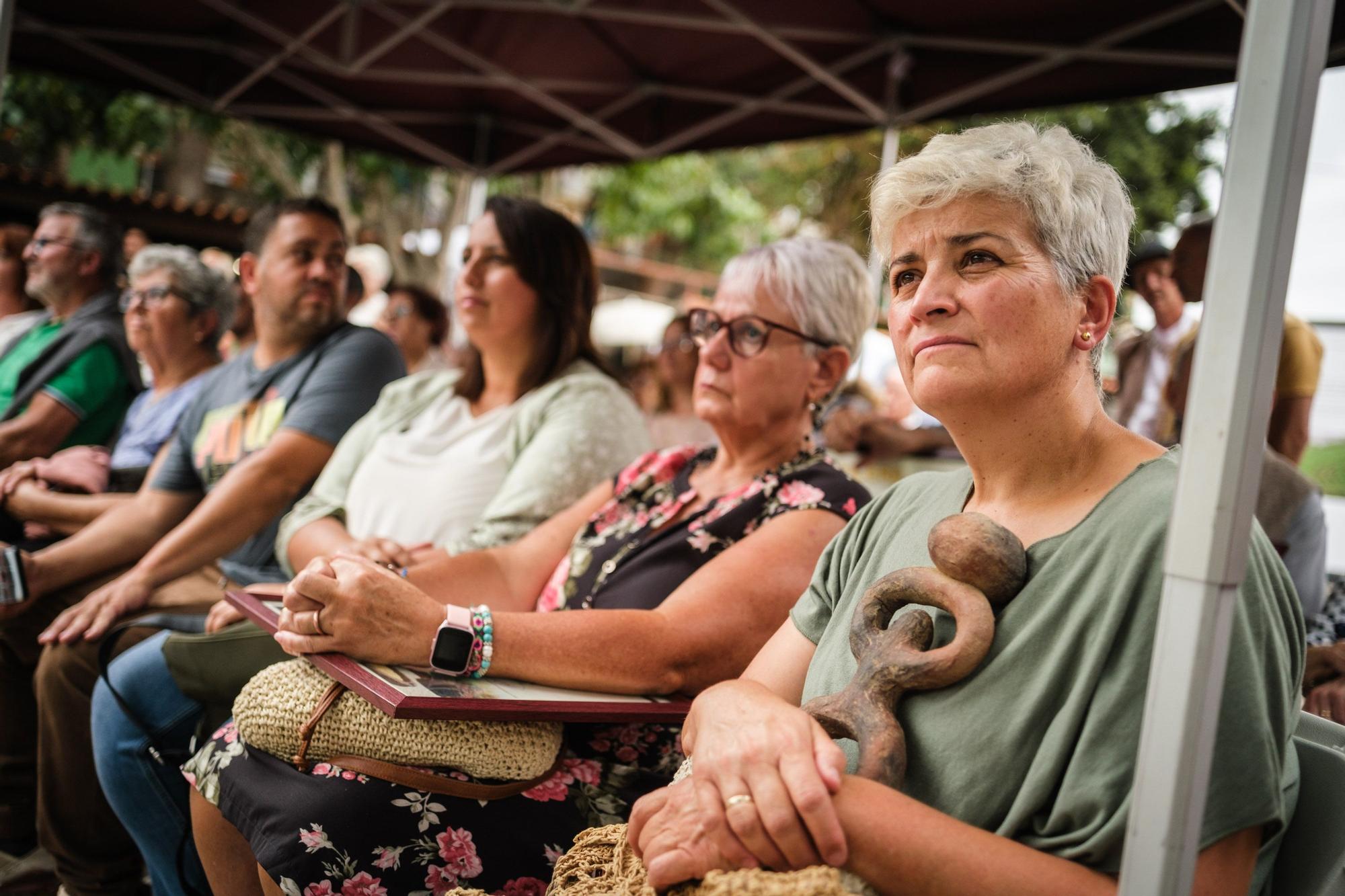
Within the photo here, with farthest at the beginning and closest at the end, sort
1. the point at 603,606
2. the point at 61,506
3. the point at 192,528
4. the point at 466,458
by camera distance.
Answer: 1. the point at 61,506
2. the point at 192,528
3. the point at 466,458
4. the point at 603,606

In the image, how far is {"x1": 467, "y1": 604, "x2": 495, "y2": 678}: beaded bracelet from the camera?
186 centimetres

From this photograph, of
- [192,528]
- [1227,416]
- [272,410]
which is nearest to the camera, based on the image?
[1227,416]

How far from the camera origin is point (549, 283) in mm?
3088

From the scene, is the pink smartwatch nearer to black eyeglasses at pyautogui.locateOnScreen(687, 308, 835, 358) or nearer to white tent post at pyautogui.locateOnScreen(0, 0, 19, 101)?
black eyeglasses at pyautogui.locateOnScreen(687, 308, 835, 358)

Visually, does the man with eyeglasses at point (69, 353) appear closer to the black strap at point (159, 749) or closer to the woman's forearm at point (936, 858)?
the black strap at point (159, 749)

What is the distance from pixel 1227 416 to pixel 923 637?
53 centimetres

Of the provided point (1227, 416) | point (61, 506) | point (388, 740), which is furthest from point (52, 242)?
point (1227, 416)

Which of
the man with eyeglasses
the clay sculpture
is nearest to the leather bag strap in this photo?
the clay sculpture

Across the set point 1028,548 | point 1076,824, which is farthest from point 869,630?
point 1076,824

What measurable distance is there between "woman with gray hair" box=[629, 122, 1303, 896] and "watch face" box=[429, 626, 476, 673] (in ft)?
1.65

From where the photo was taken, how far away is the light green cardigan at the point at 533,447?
8.78 feet

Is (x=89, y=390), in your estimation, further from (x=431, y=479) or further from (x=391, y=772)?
(x=391, y=772)

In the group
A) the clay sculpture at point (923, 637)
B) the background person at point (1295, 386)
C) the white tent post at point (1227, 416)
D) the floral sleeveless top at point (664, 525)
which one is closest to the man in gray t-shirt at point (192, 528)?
the floral sleeveless top at point (664, 525)

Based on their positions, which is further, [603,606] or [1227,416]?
[603,606]
